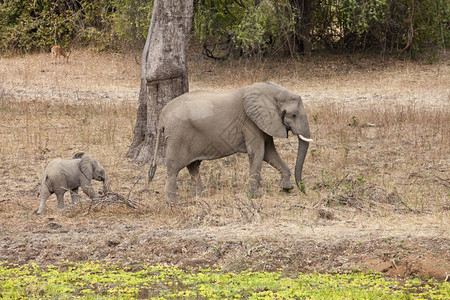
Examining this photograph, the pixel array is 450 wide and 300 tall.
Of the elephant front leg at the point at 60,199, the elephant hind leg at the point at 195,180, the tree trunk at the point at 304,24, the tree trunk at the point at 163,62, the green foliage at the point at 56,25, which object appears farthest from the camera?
the green foliage at the point at 56,25

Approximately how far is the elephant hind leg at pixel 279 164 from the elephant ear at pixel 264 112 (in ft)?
1.74

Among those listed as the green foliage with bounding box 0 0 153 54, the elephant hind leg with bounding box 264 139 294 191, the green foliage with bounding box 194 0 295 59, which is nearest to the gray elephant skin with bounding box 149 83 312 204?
the elephant hind leg with bounding box 264 139 294 191

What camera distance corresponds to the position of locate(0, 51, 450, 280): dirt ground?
27.3ft

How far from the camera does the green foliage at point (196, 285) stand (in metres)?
7.14

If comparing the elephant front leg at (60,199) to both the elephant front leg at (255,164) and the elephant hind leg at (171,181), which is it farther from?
the elephant front leg at (255,164)

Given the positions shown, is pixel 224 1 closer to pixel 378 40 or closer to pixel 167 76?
pixel 378 40

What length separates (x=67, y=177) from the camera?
10.3 meters


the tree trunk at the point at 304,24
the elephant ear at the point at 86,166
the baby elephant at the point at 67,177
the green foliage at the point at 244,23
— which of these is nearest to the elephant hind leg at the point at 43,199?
the baby elephant at the point at 67,177

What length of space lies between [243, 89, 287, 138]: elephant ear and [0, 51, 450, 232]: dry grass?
38.8 inches

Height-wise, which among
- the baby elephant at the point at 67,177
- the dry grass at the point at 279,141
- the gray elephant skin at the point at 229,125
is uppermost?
the gray elephant skin at the point at 229,125

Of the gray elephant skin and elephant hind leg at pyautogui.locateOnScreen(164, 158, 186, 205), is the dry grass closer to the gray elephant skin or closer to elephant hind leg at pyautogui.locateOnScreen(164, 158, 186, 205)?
elephant hind leg at pyautogui.locateOnScreen(164, 158, 186, 205)

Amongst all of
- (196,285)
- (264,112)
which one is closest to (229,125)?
(264,112)

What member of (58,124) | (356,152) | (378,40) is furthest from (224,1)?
(356,152)

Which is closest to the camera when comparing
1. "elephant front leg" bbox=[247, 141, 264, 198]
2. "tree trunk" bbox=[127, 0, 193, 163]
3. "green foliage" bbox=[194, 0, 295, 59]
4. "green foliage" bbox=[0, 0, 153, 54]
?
"elephant front leg" bbox=[247, 141, 264, 198]
